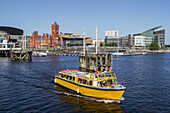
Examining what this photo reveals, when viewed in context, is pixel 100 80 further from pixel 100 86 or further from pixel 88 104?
pixel 88 104

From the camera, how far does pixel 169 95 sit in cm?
3203

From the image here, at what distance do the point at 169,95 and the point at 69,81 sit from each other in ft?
62.8

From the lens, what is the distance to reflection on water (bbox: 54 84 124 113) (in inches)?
978

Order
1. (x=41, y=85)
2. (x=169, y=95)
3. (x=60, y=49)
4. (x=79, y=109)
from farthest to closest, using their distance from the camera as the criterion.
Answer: (x=60, y=49) → (x=41, y=85) → (x=169, y=95) → (x=79, y=109)

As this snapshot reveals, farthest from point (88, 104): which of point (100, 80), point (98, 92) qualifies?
point (100, 80)

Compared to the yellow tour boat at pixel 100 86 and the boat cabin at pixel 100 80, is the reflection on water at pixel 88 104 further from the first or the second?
the boat cabin at pixel 100 80

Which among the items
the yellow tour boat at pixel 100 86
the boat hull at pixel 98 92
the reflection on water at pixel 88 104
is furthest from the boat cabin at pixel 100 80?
the reflection on water at pixel 88 104

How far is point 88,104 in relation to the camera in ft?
87.8

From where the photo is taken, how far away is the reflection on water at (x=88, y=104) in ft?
81.5

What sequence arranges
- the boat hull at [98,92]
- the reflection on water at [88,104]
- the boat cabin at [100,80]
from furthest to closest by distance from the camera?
1. the boat cabin at [100,80]
2. the boat hull at [98,92]
3. the reflection on water at [88,104]

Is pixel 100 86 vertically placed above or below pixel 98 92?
above

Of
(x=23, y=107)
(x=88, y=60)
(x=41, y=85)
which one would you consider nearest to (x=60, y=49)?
(x=88, y=60)

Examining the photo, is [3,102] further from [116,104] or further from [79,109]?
[116,104]

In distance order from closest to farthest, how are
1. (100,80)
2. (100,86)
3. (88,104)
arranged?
(88,104) < (100,86) < (100,80)
